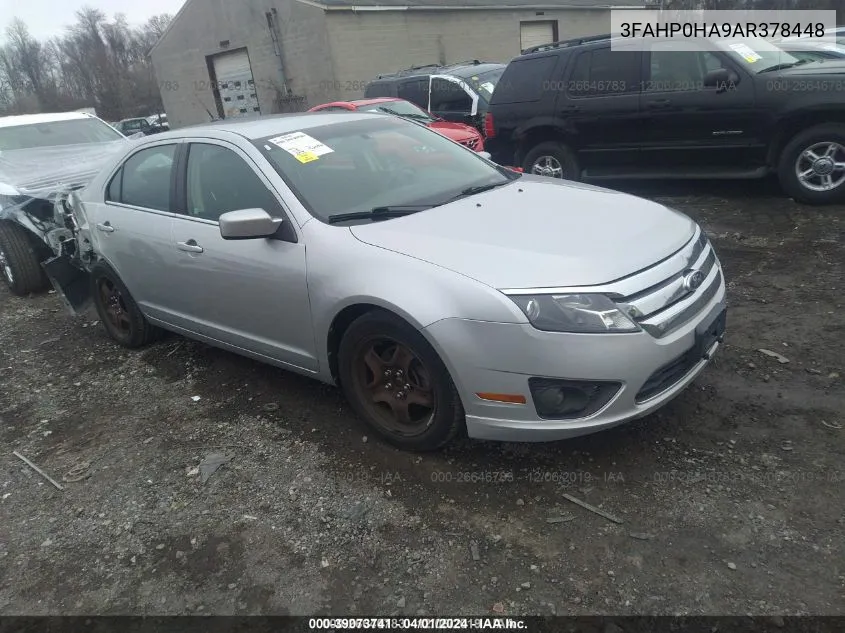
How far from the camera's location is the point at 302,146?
3615 millimetres

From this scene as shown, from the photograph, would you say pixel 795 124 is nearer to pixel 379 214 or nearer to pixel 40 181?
pixel 379 214

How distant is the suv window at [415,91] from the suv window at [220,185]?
343 inches

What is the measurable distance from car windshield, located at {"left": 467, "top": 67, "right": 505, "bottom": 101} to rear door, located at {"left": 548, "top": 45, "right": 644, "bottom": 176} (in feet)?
12.0

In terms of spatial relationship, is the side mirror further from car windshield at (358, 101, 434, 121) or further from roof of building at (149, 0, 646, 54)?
roof of building at (149, 0, 646, 54)

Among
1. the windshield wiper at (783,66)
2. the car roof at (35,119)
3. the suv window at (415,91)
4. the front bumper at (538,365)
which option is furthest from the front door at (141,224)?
the suv window at (415,91)

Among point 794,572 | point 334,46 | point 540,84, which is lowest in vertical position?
point 794,572

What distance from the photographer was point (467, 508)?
9.13 ft

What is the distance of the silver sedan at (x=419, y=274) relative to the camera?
8.55 feet

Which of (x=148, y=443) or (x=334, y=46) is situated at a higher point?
(x=334, y=46)

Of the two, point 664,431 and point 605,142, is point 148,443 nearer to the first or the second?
point 664,431

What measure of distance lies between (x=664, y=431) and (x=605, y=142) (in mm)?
4978

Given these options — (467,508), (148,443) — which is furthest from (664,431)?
(148,443)

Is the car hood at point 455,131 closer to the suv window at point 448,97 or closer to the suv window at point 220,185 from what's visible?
the suv window at point 448,97

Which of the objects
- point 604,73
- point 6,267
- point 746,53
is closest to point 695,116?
point 746,53
